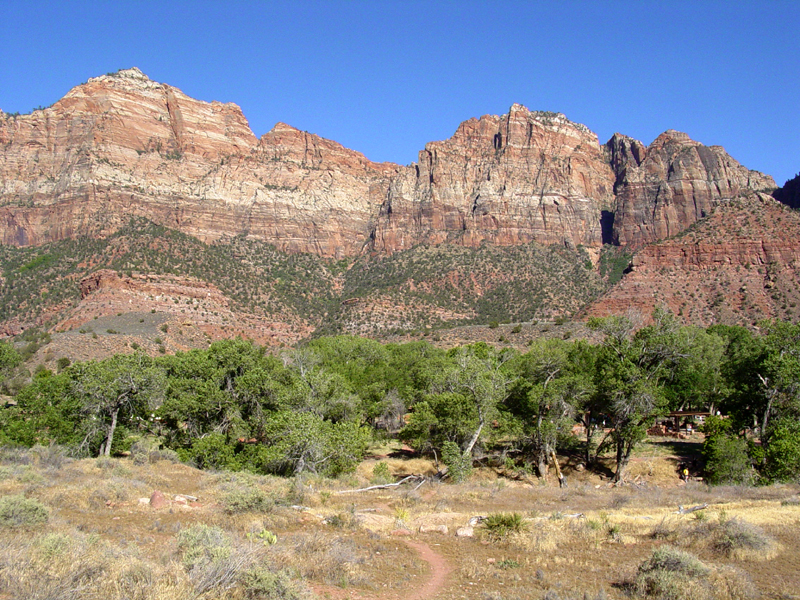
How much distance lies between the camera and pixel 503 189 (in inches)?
5064

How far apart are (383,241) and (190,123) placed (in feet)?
184

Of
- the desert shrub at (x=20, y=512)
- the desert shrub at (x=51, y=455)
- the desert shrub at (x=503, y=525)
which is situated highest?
the desert shrub at (x=503, y=525)

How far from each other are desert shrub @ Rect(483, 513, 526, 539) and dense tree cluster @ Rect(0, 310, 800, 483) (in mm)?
9813

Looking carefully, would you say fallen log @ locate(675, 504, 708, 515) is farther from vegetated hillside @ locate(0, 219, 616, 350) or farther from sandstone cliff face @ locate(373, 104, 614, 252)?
sandstone cliff face @ locate(373, 104, 614, 252)

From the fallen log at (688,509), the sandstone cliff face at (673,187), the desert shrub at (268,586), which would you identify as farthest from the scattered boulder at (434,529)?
the sandstone cliff face at (673,187)

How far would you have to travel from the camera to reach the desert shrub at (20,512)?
12.1 metres

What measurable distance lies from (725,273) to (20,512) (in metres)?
95.1

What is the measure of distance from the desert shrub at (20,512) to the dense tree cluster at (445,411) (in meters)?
10.5

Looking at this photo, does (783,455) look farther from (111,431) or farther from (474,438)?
(111,431)

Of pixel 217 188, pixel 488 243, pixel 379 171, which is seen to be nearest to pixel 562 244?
pixel 488 243

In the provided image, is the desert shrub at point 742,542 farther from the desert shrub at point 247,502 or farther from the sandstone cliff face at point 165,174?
the sandstone cliff face at point 165,174

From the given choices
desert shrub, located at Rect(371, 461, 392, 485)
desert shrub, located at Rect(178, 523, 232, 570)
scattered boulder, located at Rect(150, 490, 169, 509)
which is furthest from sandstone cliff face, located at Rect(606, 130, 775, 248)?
desert shrub, located at Rect(178, 523, 232, 570)

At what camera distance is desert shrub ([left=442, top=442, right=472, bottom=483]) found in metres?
25.2

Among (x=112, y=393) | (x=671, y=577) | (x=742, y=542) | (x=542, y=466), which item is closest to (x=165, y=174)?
(x=112, y=393)
